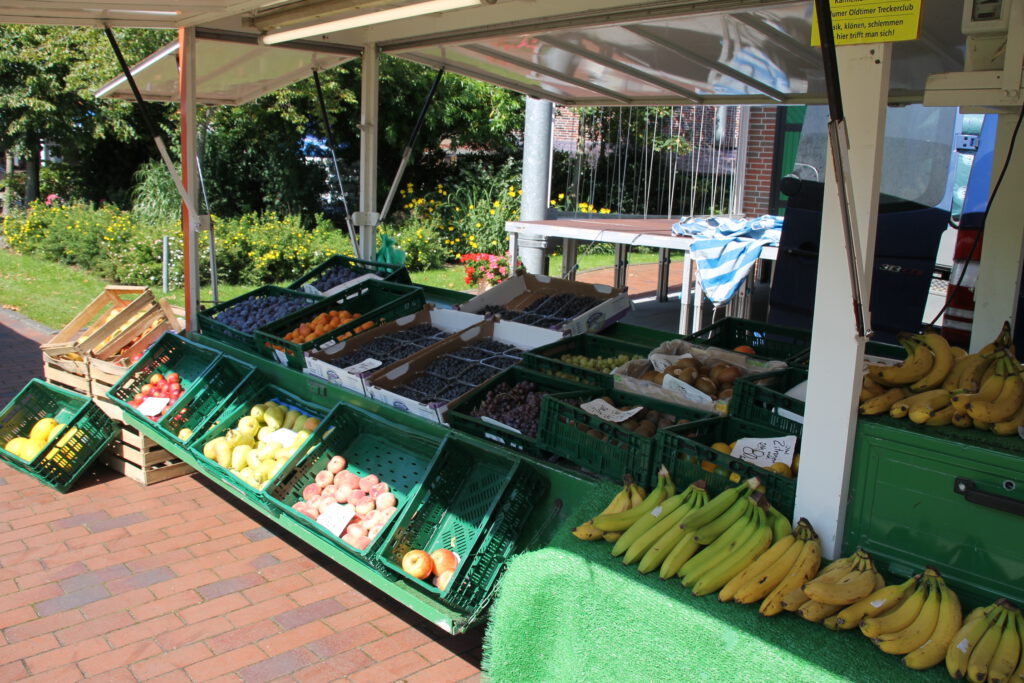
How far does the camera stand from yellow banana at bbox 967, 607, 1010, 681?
207 centimetres

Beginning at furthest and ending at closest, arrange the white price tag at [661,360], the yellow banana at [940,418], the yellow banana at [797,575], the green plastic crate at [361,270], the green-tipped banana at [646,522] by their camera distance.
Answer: the green plastic crate at [361,270]
the white price tag at [661,360]
the green-tipped banana at [646,522]
the yellow banana at [940,418]
the yellow banana at [797,575]

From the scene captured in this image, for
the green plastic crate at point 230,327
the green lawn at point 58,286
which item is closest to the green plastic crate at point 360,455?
the green plastic crate at point 230,327

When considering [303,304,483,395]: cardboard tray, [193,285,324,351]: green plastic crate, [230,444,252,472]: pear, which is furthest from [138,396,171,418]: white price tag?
[303,304,483,395]: cardboard tray

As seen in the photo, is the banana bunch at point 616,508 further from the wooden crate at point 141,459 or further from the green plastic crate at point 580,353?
the wooden crate at point 141,459

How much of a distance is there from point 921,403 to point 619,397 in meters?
1.41

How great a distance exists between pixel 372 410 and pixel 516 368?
84 cm

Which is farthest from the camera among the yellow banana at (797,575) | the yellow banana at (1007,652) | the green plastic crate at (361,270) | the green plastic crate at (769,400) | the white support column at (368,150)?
the green plastic crate at (361,270)

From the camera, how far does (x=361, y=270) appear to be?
6.37 meters

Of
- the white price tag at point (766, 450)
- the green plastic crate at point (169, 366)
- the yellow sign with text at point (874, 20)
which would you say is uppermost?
the yellow sign with text at point (874, 20)

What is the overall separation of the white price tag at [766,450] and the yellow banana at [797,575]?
1.40 ft

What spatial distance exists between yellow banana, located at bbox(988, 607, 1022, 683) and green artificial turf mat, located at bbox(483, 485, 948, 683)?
0.45ft

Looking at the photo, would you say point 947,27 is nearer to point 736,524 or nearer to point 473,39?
point 473,39

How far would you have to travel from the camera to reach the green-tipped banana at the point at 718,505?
2.67 meters

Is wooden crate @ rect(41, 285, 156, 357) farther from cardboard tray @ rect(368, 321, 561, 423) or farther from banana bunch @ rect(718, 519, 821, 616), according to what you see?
banana bunch @ rect(718, 519, 821, 616)
